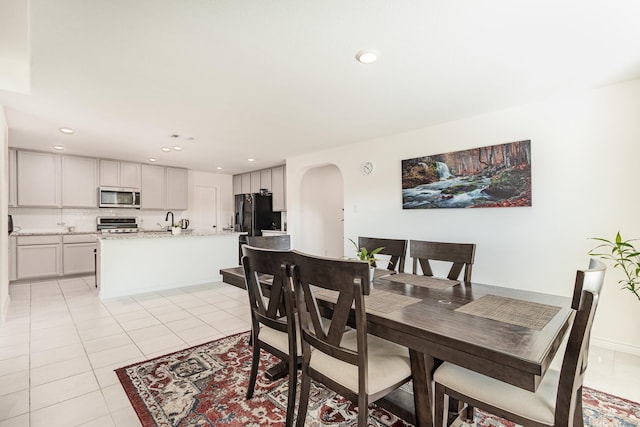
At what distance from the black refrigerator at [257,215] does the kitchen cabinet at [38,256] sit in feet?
10.5

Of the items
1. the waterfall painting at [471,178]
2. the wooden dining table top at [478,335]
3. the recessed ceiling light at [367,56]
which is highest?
the recessed ceiling light at [367,56]

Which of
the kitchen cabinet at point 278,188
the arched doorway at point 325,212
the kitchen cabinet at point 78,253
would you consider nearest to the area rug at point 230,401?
the arched doorway at point 325,212

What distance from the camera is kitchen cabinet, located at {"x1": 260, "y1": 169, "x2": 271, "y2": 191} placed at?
680 cm

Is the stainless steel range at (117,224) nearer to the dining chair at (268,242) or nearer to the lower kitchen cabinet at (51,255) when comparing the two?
the lower kitchen cabinet at (51,255)

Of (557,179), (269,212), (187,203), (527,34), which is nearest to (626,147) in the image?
(557,179)

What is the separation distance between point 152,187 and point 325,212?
3.79 metres

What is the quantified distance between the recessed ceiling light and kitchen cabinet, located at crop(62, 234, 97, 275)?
595 cm

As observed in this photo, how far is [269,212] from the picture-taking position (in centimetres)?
676

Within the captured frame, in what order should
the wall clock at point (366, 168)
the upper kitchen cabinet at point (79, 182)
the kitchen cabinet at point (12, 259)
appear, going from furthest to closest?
the upper kitchen cabinet at point (79, 182) → the kitchen cabinet at point (12, 259) → the wall clock at point (366, 168)

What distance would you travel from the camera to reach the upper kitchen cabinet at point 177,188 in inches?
267

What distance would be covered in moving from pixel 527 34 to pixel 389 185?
2.49 metres

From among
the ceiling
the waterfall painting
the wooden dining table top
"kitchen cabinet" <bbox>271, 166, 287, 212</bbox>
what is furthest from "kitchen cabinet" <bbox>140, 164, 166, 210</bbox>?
the wooden dining table top

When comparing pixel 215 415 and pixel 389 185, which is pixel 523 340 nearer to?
pixel 215 415

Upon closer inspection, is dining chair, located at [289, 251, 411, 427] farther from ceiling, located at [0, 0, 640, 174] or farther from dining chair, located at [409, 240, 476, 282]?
ceiling, located at [0, 0, 640, 174]
